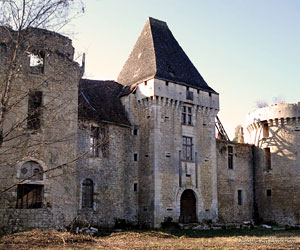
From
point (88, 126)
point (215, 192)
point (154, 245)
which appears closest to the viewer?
point (154, 245)

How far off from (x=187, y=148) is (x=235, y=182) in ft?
17.7

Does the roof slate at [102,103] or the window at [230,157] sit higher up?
the roof slate at [102,103]

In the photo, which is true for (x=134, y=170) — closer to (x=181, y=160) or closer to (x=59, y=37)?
(x=181, y=160)

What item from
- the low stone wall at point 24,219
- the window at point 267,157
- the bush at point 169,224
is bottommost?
the bush at point 169,224

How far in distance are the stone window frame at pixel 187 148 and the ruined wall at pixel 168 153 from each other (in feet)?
0.63

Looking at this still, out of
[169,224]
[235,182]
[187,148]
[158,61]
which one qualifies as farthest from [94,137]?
[235,182]

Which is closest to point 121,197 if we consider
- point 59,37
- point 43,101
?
point 43,101

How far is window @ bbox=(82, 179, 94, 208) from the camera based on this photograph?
71.9ft

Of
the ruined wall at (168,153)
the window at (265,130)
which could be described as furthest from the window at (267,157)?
the ruined wall at (168,153)

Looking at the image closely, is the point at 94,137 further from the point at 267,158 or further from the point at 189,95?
the point at 267,158

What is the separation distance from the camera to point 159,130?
2386cm

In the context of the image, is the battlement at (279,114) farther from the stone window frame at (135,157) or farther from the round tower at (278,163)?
the stone window frame at (135,157)

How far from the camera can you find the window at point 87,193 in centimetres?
2192

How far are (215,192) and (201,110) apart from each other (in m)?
4.78
